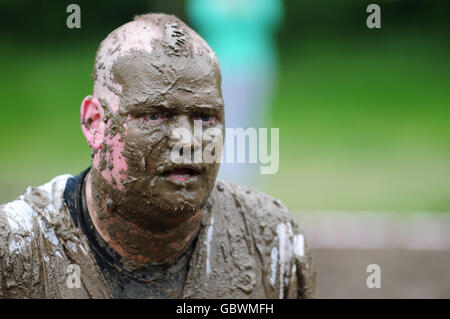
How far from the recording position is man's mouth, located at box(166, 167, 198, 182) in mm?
2877

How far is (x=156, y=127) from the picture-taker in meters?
2.84

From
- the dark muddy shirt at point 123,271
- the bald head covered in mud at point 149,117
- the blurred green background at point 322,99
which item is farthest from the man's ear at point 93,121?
the blurred green background at point 322,99

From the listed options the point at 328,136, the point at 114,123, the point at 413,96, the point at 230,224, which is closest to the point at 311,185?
the point at 328,136

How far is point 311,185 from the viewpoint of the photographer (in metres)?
9.72

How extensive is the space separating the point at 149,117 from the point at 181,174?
283mm

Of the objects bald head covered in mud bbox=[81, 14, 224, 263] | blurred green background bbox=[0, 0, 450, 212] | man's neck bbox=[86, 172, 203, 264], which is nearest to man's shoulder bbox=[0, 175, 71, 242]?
man's neck bbox=[86, 172, 203, 264]

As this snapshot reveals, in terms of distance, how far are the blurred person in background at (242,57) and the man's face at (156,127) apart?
20.0 ft

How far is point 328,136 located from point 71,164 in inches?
185

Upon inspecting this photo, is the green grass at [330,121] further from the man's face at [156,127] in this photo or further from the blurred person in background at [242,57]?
the man's face at [156,127]

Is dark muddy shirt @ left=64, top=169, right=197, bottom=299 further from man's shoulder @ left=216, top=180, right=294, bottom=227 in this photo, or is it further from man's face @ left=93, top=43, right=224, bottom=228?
man's shoulder @ left=216, top=180, right=294, bottom=227

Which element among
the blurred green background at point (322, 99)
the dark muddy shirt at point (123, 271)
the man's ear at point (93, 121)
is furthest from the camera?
the blurred green background at point (322, 99)

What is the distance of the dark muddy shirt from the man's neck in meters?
0.03

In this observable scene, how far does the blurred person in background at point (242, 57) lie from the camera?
9531mm

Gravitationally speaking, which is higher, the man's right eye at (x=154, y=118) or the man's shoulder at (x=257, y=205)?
the man's right eye at (x=154, y=118)
